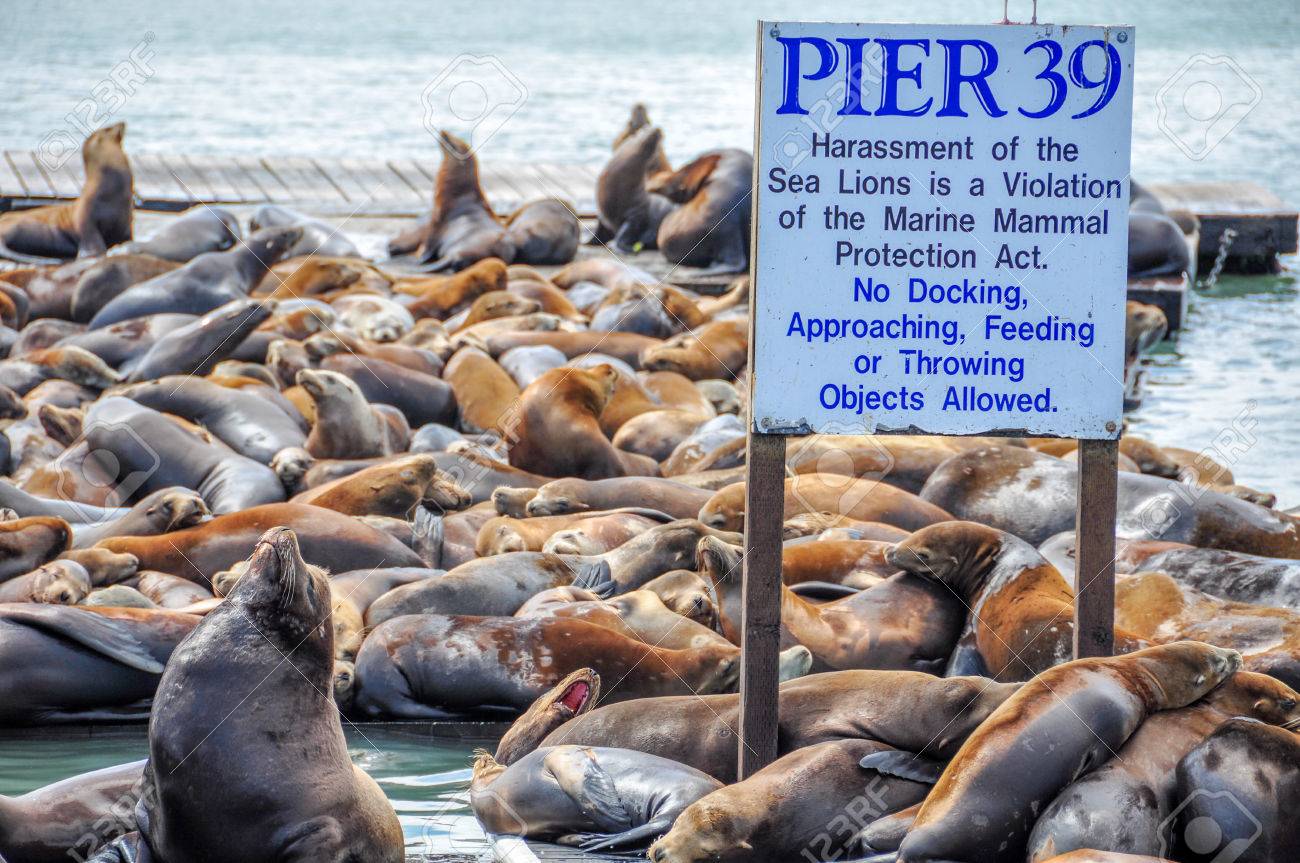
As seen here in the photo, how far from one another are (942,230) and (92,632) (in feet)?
9.14

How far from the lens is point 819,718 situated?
3.96 m

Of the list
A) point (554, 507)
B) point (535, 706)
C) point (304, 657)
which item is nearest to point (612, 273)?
point (554, 507)

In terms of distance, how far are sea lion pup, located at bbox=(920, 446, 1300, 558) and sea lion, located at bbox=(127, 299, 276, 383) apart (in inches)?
167

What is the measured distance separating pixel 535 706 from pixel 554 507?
2.12 metres

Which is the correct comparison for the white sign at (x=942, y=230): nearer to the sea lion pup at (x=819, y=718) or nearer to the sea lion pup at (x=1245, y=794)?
the sea lion pup at (x=819, y=718)

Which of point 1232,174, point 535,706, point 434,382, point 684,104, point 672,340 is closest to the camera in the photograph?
point 535,706

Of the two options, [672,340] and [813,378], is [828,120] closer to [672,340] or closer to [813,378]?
[813,378]

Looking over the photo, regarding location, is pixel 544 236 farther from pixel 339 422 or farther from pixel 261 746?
pixel 261 746

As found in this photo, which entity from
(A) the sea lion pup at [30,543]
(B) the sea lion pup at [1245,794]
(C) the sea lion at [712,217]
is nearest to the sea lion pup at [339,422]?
(A) the sea lion pup at [30,543]

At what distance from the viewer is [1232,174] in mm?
22141

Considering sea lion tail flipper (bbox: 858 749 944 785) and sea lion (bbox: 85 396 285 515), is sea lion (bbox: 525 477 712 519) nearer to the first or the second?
sea lion (bbox: 85 396 285 515)

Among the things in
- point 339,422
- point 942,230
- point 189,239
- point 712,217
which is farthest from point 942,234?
point 189,239

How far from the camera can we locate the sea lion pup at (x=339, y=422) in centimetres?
734

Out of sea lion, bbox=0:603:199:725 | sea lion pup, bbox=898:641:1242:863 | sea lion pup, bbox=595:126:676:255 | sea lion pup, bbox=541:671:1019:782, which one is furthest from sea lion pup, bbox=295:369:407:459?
sea lion pup, bbox=595:126:676:255
